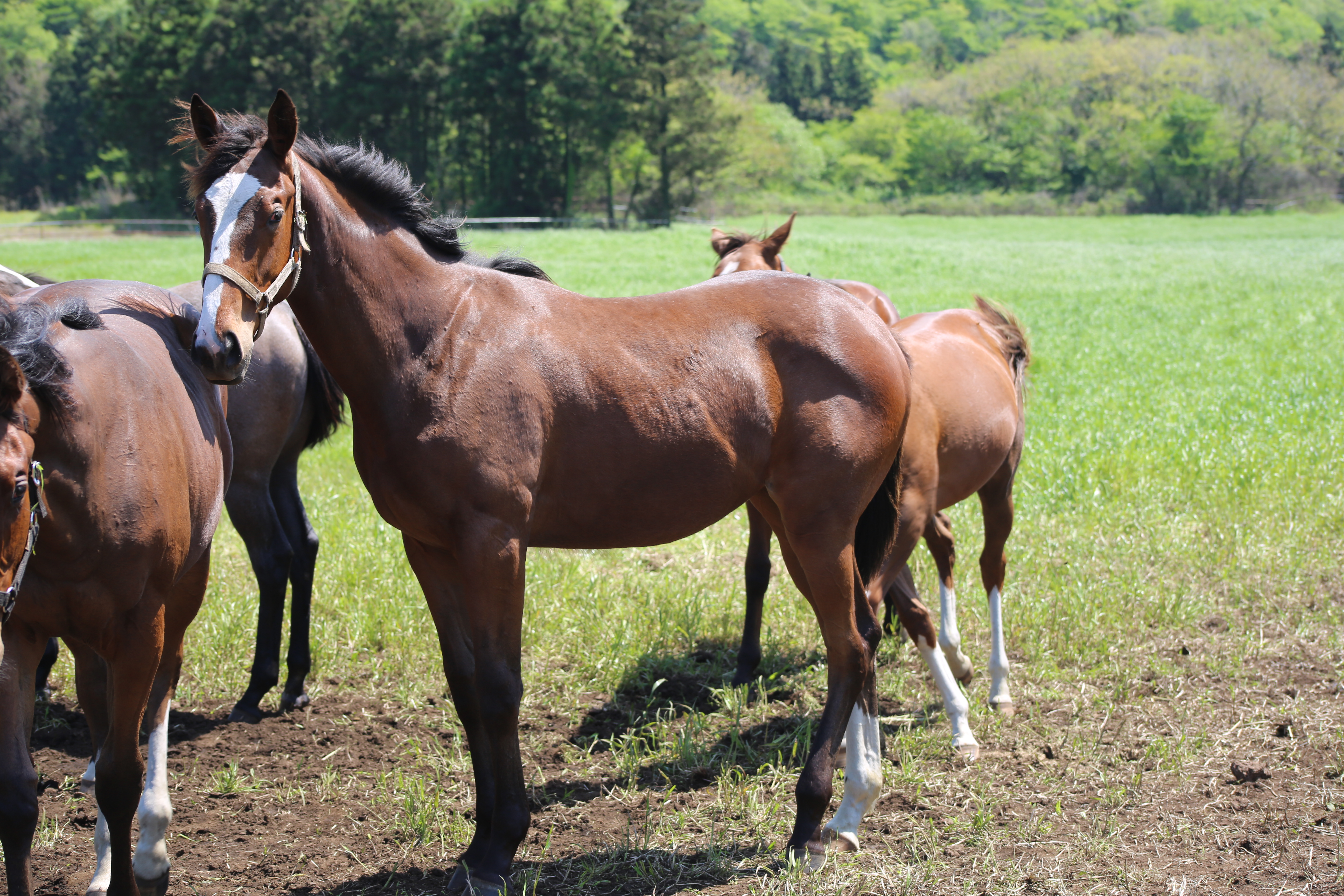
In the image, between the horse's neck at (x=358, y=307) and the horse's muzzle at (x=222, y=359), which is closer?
the horse's muzzle at (x=222, y=359)

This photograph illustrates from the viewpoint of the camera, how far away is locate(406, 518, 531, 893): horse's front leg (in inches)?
118

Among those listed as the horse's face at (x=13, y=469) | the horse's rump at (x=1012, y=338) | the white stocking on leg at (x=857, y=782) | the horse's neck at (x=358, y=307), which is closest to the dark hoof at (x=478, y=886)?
the white stocking on leg at (x=857, y=782)

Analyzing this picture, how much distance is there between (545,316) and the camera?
3287 millimetres

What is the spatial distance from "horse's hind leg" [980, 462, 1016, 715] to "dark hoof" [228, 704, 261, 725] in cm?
355

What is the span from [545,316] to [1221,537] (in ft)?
17.0

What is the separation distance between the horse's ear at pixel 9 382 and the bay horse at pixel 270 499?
2.23m

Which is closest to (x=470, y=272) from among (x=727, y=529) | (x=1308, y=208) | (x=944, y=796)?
(x=944, y=796)

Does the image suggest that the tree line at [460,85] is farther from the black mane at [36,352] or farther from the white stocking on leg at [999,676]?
the black mane at [36,352]

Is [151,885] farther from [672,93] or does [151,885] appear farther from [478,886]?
[672,93]

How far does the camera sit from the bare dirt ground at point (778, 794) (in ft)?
10.7

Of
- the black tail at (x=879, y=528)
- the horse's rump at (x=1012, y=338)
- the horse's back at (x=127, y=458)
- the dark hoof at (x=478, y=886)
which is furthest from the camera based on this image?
the horse's rump at (x=1012, y=338)

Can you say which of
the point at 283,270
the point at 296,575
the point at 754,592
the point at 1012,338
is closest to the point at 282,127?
the point at 283,270

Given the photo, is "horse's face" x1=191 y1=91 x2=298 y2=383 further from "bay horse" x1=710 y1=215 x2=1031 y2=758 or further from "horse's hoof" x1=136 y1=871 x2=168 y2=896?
"bay horse" x1=710 y1=215 x2=1031 y2=758

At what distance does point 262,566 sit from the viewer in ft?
15.4
